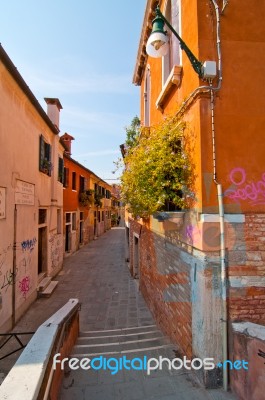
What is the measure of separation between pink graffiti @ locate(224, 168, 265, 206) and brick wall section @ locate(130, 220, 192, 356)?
1345 millimetres

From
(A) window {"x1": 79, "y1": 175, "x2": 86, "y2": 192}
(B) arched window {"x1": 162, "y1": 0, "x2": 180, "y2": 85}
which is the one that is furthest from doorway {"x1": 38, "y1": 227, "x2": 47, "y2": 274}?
(A) window {"x1": 79, "y1": 175, "x2": 86, "y2": 192}

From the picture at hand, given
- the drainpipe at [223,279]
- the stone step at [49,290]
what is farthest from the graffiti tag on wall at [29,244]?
the drainpipe at [223,279]

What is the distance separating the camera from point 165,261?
538 cm

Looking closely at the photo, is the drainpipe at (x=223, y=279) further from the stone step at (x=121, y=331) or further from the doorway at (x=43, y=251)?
the doorway at (x=43, y=251)

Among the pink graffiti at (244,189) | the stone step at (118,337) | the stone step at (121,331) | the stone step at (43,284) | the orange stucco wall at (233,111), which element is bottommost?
the stone step at (121,331)

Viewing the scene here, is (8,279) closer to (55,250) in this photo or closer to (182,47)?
(55,250)

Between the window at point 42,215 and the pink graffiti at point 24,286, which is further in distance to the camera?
the window at point 42,215

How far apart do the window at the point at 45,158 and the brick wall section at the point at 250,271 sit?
288 inches

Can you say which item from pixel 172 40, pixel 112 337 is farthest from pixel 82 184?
pixel 172 40

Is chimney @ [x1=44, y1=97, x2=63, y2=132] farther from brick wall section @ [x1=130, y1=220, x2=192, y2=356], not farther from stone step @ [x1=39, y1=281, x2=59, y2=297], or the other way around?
brick wall section @ [x1=130, y1=220, x2=192, y2=356]

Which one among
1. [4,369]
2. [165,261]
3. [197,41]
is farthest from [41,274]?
[197,41]

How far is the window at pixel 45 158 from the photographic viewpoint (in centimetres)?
895

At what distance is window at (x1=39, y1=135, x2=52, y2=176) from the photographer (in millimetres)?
8949

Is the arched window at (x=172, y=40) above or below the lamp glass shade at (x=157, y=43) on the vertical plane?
above
